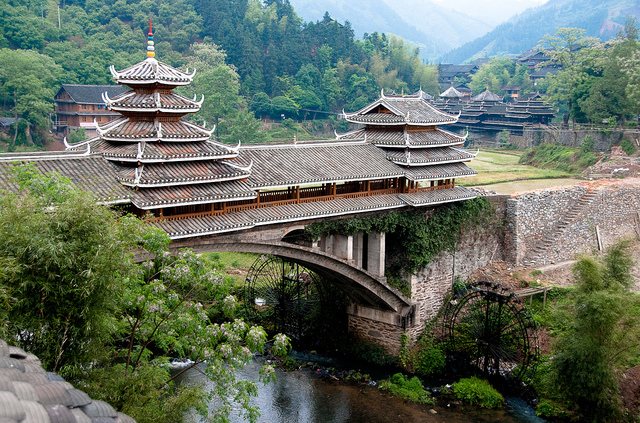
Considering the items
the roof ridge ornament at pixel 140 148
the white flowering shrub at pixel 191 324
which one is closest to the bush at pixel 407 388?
the white flowering shrub at pixel 191 324

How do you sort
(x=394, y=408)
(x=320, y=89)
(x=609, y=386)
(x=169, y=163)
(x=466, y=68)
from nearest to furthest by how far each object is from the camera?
1. (x=169, y=163)
2. (x=609, y=386)
3. (x=394, y=408)
4. (x=320, y=89)
5. (x=466, y=68)

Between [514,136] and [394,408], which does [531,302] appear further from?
[514,136]

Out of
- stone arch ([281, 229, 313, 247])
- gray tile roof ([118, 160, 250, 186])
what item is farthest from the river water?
gray tile roof ([118, 160, 250, 186])

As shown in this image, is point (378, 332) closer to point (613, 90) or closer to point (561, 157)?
point (561, 157)

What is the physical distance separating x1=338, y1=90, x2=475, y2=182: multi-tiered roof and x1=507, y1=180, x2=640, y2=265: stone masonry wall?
592cm

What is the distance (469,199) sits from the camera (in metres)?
31.3

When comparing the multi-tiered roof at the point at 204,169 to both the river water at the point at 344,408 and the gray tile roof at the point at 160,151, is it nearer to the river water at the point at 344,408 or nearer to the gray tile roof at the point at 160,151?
the gray tile roof at the point at 160,151

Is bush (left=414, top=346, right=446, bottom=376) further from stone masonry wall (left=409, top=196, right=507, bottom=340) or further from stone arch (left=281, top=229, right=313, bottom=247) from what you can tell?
stone arch (left=281, top=229, right=313, bottom=247)

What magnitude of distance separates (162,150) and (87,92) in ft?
131

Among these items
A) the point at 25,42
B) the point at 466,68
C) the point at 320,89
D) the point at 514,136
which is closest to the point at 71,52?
the point at 25,42

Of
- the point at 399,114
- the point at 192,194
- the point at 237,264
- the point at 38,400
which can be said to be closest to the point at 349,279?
the point at 399,114

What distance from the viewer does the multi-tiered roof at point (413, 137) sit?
28859mm

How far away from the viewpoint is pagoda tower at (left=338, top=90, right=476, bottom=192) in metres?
28.9

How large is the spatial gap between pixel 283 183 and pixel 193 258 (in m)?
8.31
